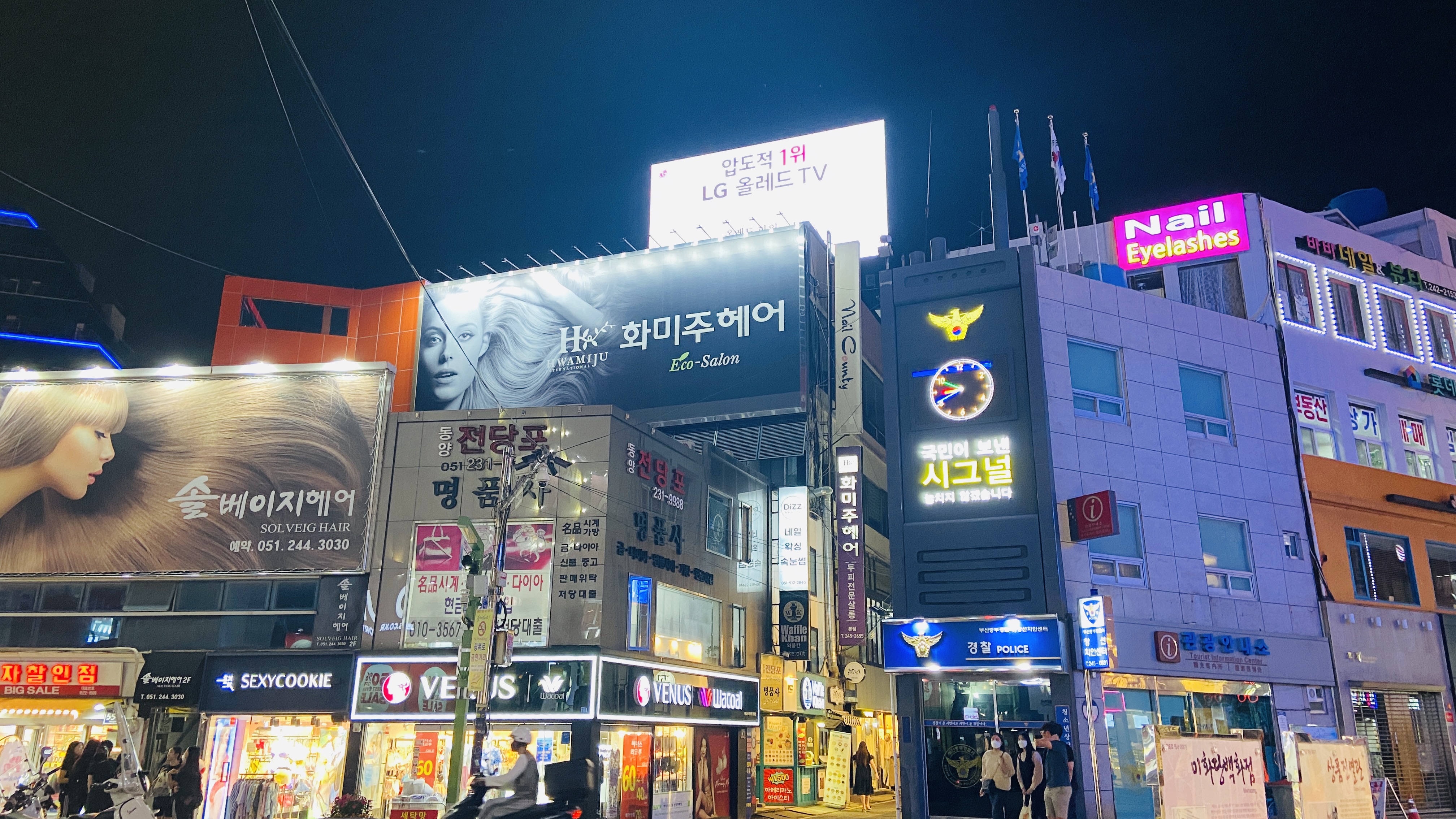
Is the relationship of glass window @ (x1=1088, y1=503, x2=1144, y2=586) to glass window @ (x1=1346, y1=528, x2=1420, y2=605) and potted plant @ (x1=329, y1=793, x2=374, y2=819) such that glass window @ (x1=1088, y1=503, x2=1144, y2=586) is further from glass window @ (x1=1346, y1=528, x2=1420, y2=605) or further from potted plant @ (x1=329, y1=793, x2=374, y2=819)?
potted plant @ (x1=329, y1=793, x2=374, y2=819)

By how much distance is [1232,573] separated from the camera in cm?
2319

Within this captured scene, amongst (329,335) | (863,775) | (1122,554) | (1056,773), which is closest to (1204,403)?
(1122,554)

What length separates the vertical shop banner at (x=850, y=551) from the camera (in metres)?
26.0

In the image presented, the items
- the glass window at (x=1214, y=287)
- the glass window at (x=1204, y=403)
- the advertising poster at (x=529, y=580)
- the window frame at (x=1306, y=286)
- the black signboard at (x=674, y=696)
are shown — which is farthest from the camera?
the glass window at (x=1214, y=287)

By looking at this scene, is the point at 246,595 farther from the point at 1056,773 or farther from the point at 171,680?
the point at 1056,773

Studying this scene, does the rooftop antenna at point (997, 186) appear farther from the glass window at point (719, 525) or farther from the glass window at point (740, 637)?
the glass window at point (740, 637)

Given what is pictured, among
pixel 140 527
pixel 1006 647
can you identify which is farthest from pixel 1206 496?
pixel 140 527

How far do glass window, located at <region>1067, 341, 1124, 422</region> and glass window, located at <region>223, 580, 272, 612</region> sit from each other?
20.6 metres

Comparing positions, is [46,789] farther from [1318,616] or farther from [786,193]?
[786,193]

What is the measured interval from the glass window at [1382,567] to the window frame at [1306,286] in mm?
5766

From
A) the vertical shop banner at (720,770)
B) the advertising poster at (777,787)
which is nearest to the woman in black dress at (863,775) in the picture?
the advertising poster at (777,787)

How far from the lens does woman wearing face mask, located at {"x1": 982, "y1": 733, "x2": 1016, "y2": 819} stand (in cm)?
1867

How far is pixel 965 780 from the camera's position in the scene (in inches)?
813

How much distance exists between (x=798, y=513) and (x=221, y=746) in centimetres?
1751
